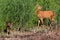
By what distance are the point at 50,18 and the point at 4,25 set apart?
3.16 meters

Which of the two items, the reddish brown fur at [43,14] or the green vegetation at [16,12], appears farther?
the reddish brown fur at [43,14]

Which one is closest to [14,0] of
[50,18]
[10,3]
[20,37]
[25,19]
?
[10,3]

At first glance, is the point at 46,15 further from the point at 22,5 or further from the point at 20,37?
the point at 20,37

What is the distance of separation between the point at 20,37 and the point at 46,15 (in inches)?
186

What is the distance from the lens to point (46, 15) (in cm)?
1413

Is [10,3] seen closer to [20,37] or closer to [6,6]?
[6,6]

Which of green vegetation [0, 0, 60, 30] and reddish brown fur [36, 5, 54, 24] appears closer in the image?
green vegetation [0, 0, 60, 30]

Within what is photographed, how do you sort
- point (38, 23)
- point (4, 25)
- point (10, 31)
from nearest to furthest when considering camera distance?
point (10, 31) → point (4, 25) → point (38, 23)

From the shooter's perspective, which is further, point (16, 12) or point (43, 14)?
point (43, 14)

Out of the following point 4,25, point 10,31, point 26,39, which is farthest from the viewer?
point 4,25

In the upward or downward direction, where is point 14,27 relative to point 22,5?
downward

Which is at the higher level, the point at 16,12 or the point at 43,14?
the point at 16,12

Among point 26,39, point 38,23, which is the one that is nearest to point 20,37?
point 26,39

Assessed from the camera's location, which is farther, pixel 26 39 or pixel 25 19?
pixel 25 19
